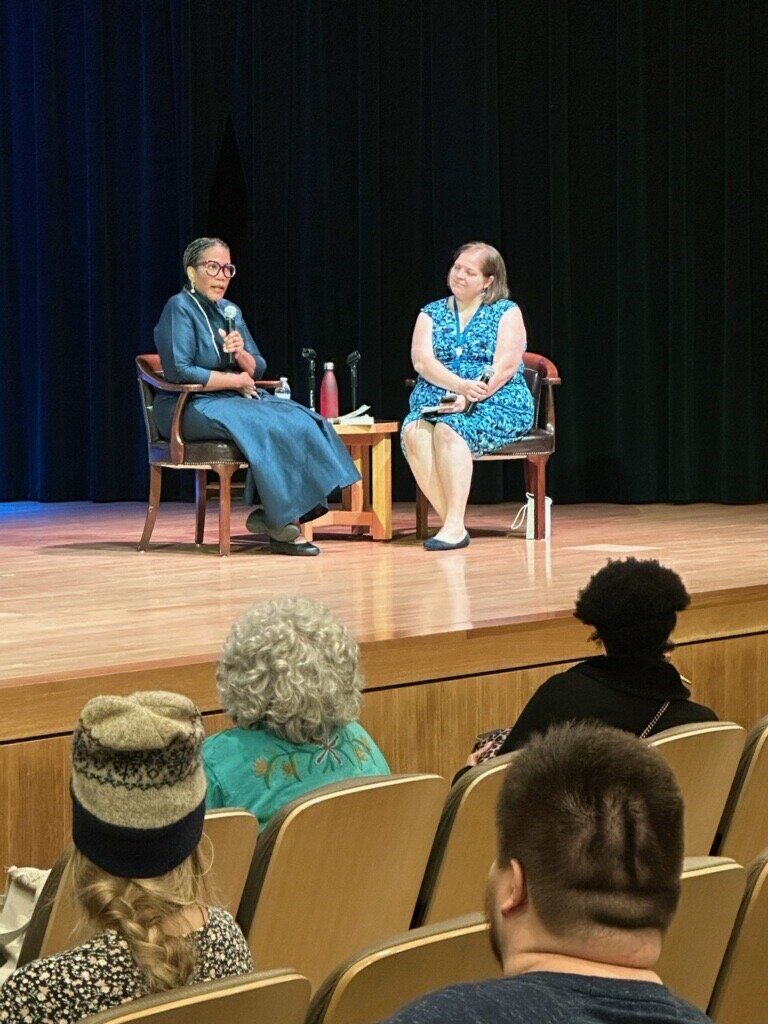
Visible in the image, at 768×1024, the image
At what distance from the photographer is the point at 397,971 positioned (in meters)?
1.31

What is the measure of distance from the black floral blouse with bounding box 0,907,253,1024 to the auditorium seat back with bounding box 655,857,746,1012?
46 cm

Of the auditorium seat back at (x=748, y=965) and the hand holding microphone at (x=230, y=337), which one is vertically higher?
the hand holding microphone at (x=230, y=337)

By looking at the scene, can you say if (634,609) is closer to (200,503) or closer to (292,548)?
(292,548)

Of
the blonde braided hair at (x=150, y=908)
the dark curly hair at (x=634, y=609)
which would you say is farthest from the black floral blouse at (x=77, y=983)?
the dark curly hair at (x=634, y=609)

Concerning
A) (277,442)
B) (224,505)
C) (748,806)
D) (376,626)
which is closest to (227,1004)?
(748,806)

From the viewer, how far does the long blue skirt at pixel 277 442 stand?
5023mm

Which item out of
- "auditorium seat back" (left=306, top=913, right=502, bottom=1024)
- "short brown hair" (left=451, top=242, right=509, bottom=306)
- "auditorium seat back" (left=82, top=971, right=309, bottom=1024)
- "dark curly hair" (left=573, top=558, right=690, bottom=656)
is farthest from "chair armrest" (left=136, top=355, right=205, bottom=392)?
"auditorium seat back" (left=82, top=971, right=309, bottom=1024)

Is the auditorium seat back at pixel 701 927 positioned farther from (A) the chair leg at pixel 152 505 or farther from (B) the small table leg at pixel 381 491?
(B) the small table leg at pixel 381 491

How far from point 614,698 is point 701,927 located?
87 centimetres

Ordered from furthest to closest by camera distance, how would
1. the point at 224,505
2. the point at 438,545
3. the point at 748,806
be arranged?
the point at 438,545 → the point at 224,505 → the point at 748,806

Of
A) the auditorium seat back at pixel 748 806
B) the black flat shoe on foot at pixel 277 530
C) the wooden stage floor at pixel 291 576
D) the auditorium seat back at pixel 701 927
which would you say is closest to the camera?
the auditorium seat back at pixel 701 927

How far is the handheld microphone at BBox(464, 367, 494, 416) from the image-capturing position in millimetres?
5371

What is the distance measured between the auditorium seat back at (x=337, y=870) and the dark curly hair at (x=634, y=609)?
2.16ft

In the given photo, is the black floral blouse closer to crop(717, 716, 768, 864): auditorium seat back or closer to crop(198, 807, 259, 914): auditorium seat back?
crop(198, 807, 259, 914): auditorium seat back
